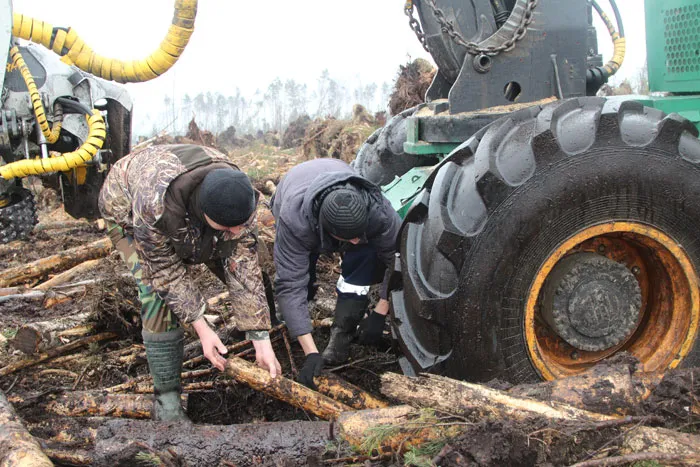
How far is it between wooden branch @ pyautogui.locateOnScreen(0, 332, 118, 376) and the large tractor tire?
2452 mm

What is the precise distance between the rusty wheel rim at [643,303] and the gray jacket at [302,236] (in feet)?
3.08

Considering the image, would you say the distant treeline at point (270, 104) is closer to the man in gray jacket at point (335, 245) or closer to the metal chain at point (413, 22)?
the metal chain at point (413, 22)

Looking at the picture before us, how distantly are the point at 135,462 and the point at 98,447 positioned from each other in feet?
0.68

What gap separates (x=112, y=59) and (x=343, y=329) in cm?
550

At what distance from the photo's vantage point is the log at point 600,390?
2855mm

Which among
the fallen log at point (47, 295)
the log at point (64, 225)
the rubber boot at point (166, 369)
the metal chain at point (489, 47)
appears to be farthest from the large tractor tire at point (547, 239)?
the log at point (64, 225)

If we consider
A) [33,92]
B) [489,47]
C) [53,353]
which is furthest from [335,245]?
[33,92]

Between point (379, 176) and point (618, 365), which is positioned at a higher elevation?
point (379, 176)

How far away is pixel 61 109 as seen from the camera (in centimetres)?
718

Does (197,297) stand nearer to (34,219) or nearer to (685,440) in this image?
(685,440)

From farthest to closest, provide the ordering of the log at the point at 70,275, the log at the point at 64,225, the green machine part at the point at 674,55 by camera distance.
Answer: the log at the point at 64,225, the log at the point at 70,275, the green machine part at the point at 674,55

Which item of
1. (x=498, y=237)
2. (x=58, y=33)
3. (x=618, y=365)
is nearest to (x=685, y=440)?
(x=618, y=365)

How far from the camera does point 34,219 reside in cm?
753

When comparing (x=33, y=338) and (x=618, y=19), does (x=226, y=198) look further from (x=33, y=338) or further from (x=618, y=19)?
(x=618, y=19)
